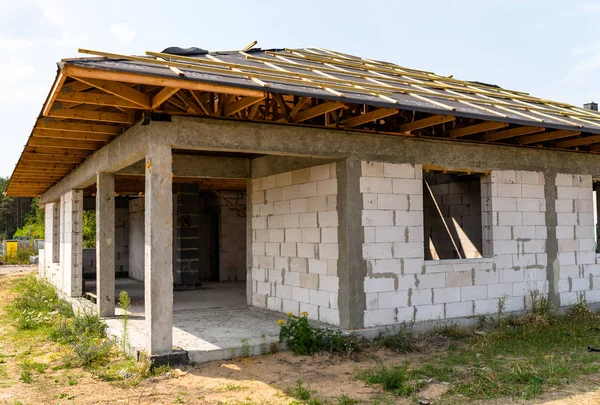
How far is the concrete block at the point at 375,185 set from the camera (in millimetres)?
8062

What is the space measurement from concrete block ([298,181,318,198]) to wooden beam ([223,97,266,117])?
2109 mm

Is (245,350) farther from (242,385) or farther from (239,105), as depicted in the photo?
(239,105)

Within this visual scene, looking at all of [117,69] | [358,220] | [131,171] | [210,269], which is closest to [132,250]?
[210,269]

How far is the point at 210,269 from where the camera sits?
18.4 metres

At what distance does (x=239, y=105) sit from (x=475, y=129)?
384 centimetres

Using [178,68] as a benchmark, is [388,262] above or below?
below

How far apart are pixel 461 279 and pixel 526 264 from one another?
5.03 ft

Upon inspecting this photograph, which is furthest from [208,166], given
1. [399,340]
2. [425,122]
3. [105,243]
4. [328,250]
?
[399,340]

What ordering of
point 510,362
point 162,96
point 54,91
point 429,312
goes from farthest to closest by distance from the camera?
1. point 429,312
2. point 510,362
3. point 162,96
4. point 54,91

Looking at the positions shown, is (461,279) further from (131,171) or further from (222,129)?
(131,171)

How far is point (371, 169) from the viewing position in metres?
8.16

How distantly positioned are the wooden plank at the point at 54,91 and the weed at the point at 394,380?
4.53m

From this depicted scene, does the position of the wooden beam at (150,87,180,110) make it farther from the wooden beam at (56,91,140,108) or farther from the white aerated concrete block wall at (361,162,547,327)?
the white aerated concrete block wall at (361,162,547,327)

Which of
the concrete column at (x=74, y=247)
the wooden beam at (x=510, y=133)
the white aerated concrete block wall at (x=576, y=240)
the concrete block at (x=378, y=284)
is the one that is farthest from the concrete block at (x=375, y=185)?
the concrete column at (x=74, y=247)
